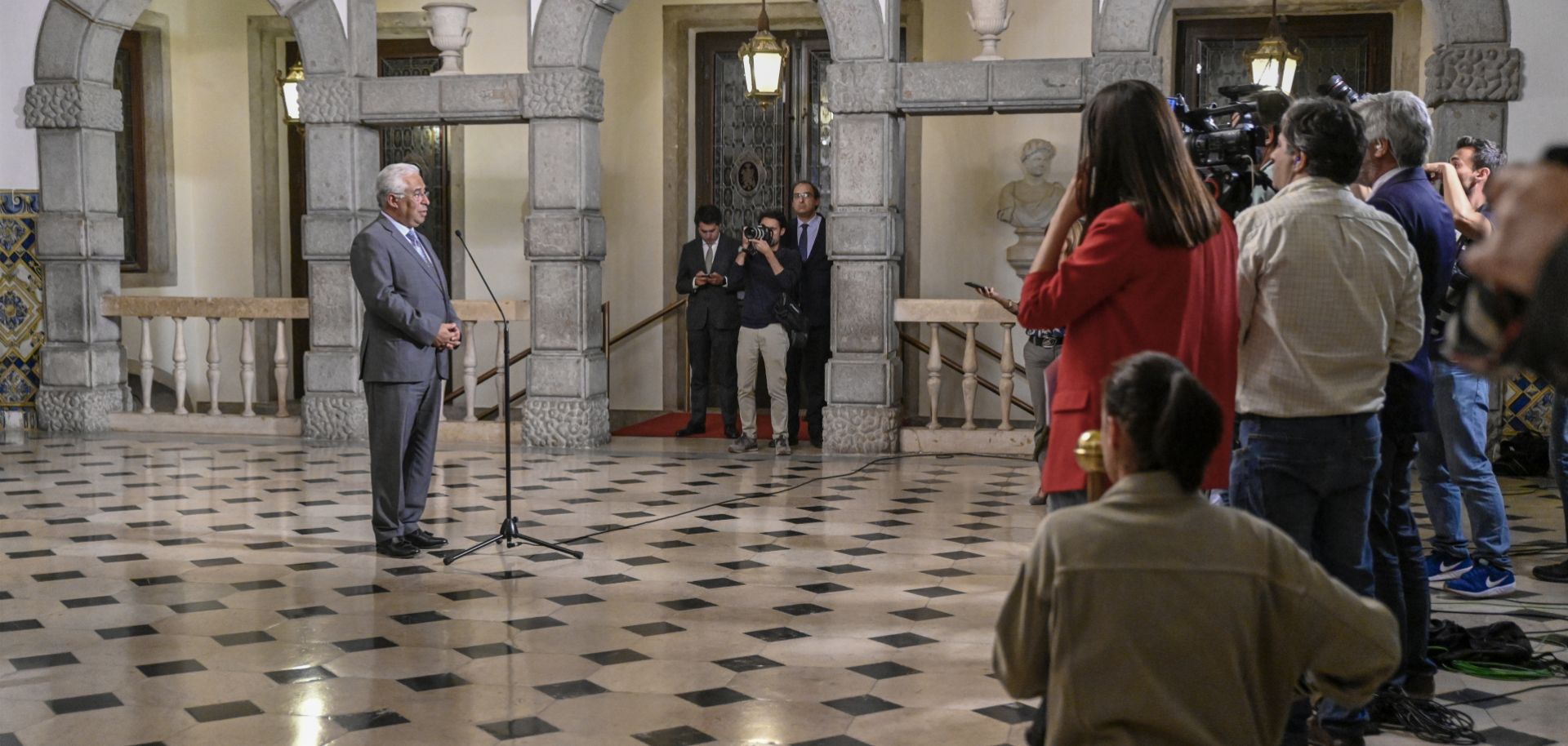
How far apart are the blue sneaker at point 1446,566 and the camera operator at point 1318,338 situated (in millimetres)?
2316

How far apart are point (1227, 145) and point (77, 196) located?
922 cm

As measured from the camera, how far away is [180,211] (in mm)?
13266

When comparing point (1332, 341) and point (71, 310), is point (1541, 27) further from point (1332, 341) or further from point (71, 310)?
point (71, 310)

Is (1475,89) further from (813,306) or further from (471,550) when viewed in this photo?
(471,550)

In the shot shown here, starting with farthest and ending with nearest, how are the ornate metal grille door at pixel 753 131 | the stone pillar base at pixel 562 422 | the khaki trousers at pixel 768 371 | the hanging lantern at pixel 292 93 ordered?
the ornate metal grille door at pixel 753 131 → the hanging lantern at pixel 292 93 → the stone pillar base at pixel 562 422 → the khaki trousers at pixel 768 371

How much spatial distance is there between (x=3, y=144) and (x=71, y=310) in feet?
4.08

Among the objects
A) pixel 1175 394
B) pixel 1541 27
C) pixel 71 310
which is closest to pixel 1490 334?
pixel 1175 394

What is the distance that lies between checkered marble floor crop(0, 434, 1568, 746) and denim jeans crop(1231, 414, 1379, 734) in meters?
0.84

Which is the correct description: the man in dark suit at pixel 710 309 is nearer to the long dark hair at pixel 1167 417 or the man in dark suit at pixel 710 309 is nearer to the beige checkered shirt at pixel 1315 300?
the beige checkered shirt at pixel 1315 300

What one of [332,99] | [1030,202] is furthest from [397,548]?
[1030,202]

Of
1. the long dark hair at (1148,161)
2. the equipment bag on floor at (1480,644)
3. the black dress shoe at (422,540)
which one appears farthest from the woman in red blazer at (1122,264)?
the black dress shoe at (422,540)

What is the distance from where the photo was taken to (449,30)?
10445 mm

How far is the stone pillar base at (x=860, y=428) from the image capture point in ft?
31.7

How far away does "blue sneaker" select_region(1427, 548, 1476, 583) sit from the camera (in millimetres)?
5531
